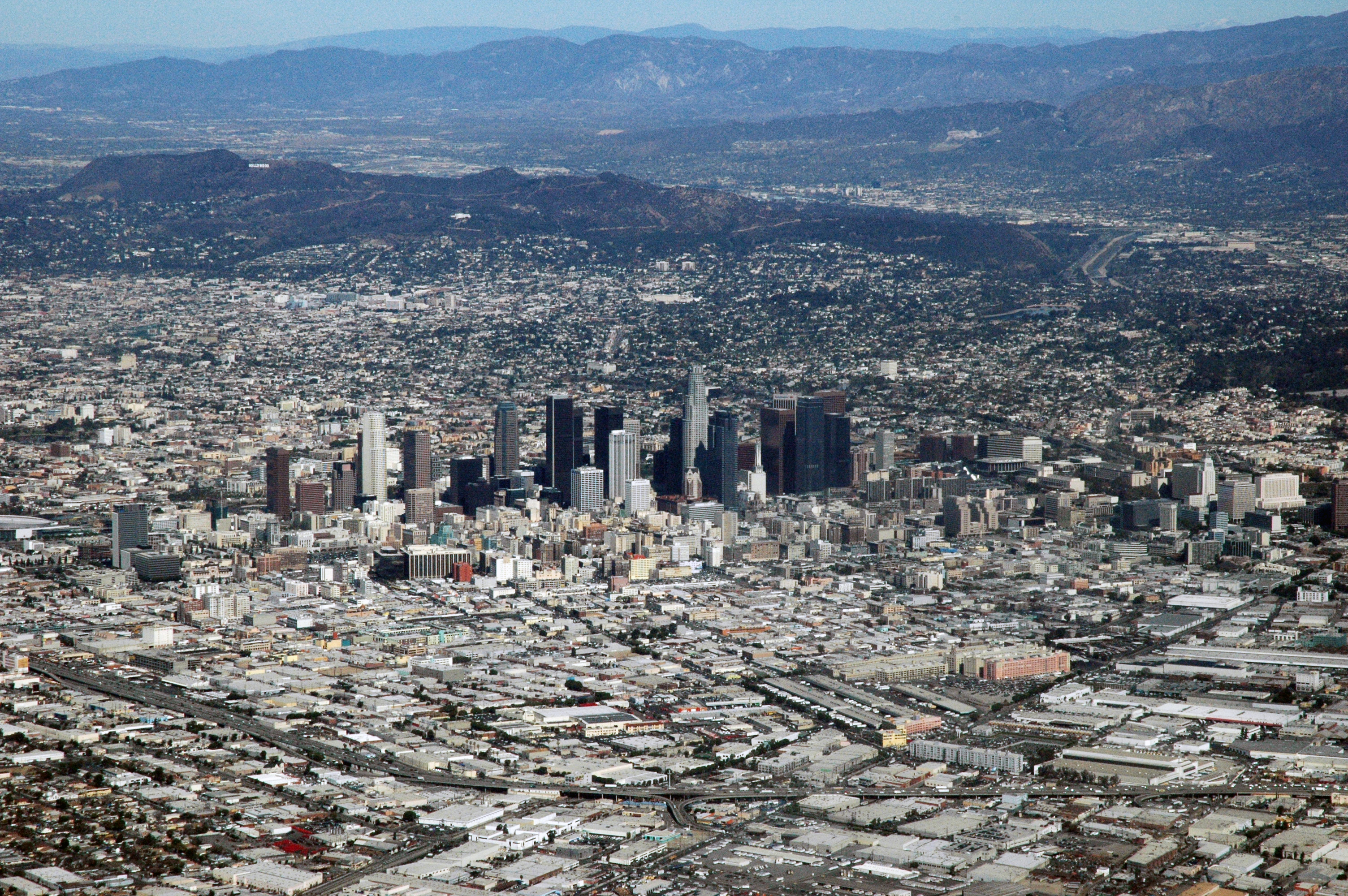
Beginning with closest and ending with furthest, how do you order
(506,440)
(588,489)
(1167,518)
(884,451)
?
1. (1167,518)
2. (588,489)
3. (506,440)
4. (884,451)

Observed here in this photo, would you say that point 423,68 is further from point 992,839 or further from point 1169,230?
point 992,839

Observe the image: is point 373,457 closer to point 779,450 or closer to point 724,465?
point 724,465

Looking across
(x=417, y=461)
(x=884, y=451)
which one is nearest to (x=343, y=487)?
(x=417, y=461)

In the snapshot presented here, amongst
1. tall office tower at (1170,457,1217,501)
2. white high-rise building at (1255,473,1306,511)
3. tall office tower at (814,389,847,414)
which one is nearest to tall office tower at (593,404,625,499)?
tall office tower at (814,389,847,414)

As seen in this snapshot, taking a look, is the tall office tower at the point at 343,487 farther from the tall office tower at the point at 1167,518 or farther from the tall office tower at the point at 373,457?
the tall office tower at the point at 1167,518

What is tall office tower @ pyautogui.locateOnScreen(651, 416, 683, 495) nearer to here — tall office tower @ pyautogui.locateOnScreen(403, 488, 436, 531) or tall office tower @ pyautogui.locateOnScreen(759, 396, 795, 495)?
tall office tower @ pyautogui.locateOnScreen(759, 396, 795, 495)

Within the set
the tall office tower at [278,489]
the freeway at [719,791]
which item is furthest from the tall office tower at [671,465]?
the freeway at [719,791]

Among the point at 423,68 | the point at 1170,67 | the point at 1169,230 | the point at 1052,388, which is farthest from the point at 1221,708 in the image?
the point at 423,68
